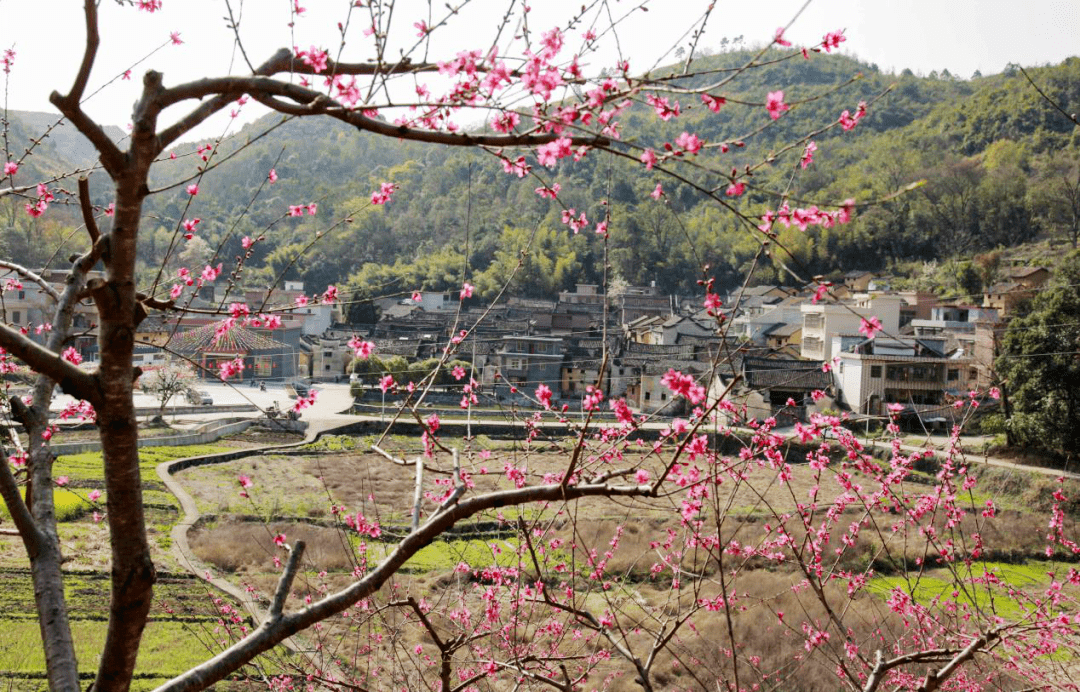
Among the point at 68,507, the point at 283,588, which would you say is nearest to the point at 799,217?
the point at 283,588

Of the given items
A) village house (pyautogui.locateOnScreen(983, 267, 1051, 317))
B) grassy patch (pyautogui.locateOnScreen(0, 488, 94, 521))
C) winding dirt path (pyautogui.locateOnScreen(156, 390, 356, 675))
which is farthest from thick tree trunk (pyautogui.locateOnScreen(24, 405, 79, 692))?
village house (pyautogui.locateOnScreen(983, 267, 1051, 317))

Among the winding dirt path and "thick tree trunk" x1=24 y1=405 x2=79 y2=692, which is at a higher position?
"thick tree trunk" x1=24 y1=405 x2=79 y2=692

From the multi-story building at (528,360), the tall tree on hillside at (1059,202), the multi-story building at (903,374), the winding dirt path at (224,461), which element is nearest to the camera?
the winding dirt path at (224,461)

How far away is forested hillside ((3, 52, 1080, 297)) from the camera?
47562 millimetres

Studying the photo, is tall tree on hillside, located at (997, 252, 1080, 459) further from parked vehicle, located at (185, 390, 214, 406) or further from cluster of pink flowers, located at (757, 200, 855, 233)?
parked vehicle, located at (185, 390, 214, 406)

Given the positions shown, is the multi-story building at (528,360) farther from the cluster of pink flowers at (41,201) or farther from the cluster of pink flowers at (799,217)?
the cluster of pink flowers at (799,217)

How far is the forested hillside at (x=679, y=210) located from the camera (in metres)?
47.6


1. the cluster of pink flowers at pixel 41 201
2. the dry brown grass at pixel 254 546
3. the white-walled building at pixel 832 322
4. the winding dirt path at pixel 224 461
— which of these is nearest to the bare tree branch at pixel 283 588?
the winding dirt path at pixel 224 461

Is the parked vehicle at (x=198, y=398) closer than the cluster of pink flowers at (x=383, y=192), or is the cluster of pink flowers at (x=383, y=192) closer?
the cluster of pink flowers at (x=383, y=192)

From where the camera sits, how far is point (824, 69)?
107 m

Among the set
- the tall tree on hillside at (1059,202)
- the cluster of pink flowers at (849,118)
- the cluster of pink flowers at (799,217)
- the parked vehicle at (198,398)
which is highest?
the tall tree on hillside at (1059,202)

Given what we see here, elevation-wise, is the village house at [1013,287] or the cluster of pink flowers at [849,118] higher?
the village house at [1013,287]

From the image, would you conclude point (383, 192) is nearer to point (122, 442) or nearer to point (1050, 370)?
point (122, 442)

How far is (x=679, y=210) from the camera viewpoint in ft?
186
